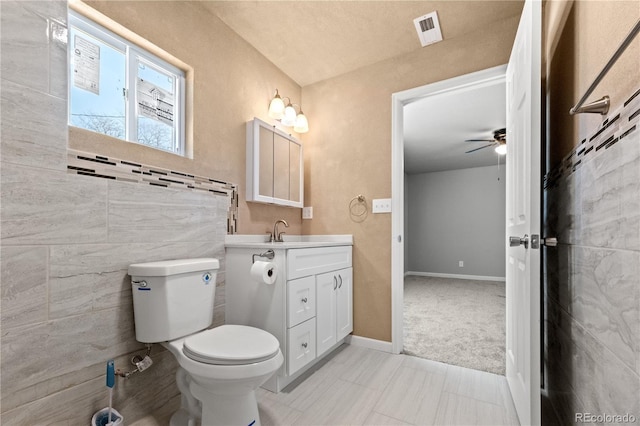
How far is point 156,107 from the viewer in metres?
1.76

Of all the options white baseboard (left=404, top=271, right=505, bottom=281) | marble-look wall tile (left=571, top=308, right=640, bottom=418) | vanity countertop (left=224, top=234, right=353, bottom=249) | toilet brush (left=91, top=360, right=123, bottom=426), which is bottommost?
white baseboard (left=404, top=271, right=505, bottom=281)

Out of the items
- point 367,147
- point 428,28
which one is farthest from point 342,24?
point 367,147

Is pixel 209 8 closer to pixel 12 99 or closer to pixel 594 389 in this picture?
pixel 12 99

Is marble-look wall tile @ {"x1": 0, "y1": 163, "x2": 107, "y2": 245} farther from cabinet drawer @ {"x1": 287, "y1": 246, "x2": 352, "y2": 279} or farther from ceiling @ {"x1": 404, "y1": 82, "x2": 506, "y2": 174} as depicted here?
ceiling @ {"x1": 404, "y1": 82, "x2": 506, "y2": 174}

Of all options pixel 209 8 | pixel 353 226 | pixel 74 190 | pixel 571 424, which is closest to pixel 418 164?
pixel 353 226

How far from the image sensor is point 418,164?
233 inches

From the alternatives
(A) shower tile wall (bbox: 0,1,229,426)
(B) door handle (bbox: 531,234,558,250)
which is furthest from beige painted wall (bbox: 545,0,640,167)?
(A) shower tile wall (bbox: 0,1,229,426)

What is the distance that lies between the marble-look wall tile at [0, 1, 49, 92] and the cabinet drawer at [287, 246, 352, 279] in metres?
1.34

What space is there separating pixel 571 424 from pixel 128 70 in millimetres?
2583

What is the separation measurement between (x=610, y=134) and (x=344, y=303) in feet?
6.11

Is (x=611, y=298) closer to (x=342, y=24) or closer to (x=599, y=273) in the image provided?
(x=599, y=273)

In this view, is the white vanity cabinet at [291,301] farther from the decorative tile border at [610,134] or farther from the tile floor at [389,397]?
the decorative tile border at [610,134]

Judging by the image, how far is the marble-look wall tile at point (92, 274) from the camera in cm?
123

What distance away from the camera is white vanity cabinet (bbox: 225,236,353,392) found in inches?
66.9
